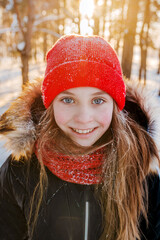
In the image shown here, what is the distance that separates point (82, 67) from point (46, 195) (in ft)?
2.72

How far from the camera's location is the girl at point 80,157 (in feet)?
3.57

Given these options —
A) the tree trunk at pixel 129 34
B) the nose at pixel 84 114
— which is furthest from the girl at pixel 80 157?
the tree trunk at pixel 129 34

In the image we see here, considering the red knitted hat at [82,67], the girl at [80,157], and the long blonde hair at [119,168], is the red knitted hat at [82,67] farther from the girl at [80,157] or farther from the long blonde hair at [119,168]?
the long blonde hair at [119,168]

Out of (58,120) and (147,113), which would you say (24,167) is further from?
(147,113)

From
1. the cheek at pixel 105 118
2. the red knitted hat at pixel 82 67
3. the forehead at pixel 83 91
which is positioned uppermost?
the red knitted hat at pixel 82 67

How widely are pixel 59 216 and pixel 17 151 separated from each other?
49 centimetres

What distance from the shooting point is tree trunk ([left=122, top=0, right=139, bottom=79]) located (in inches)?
159

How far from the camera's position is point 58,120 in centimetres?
112

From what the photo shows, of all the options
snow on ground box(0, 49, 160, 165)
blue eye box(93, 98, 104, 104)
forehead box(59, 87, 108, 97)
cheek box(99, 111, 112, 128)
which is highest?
forehead box(59, 87, 108, 97)

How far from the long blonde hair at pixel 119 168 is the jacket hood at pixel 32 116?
68 mm

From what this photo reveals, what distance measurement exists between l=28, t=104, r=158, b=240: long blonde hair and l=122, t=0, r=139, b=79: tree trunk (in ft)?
10.9

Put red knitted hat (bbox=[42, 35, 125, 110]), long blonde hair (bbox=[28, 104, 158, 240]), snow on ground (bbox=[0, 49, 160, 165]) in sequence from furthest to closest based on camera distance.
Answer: snow on ground (bbox=[0, 49, 160, 165]) → long blonde hair (bbox=[28, 104, 158, 240]) → red knitted hat (bbox=[42, 35, 125, 110])

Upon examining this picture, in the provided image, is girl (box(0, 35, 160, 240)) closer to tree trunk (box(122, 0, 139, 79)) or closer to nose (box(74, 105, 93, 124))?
nose (box(74, 105, 93, 124))

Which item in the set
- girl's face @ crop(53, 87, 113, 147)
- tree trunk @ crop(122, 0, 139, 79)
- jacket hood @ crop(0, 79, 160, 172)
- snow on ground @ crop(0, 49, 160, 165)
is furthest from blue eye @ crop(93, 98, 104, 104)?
tree trunk @ crop(122, 0, 139, 79)
